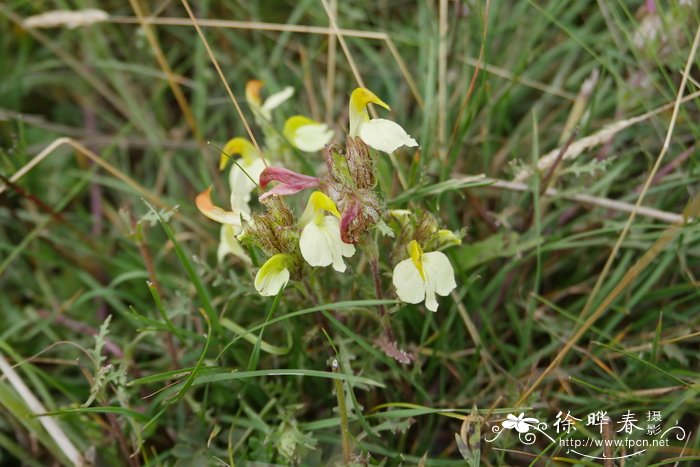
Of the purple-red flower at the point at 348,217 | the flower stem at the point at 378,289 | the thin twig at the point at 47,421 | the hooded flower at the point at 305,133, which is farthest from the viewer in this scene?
the hooded flower at the point at 305,133

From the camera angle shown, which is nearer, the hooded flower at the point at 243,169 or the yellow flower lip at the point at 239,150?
the hooded flower at the point at 243,169

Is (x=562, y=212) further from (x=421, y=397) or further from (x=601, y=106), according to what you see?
(x=421, y=397)

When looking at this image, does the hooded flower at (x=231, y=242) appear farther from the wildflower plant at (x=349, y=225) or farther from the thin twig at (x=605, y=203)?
the thin twig at (x=605, y=203)

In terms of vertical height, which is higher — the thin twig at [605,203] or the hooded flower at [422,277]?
the thin twig at [605,203]

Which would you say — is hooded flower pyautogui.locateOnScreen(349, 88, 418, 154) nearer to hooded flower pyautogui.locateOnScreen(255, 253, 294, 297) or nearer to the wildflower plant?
the wildflower plant

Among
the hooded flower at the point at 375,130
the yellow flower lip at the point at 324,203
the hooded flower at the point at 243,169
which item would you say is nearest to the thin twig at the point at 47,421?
the hooded flower at the point at 243,169

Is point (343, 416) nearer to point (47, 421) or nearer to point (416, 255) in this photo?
point (416, 255)

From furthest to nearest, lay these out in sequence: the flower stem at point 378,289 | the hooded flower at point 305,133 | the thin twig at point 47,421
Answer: the hooded flower at point 305,133 < the thin twig at point 47,421 < the flower stem at point 378,289

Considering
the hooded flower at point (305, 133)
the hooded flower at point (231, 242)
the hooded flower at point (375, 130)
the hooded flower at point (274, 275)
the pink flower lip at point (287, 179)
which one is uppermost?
the hooded flower at point (305, 133)
